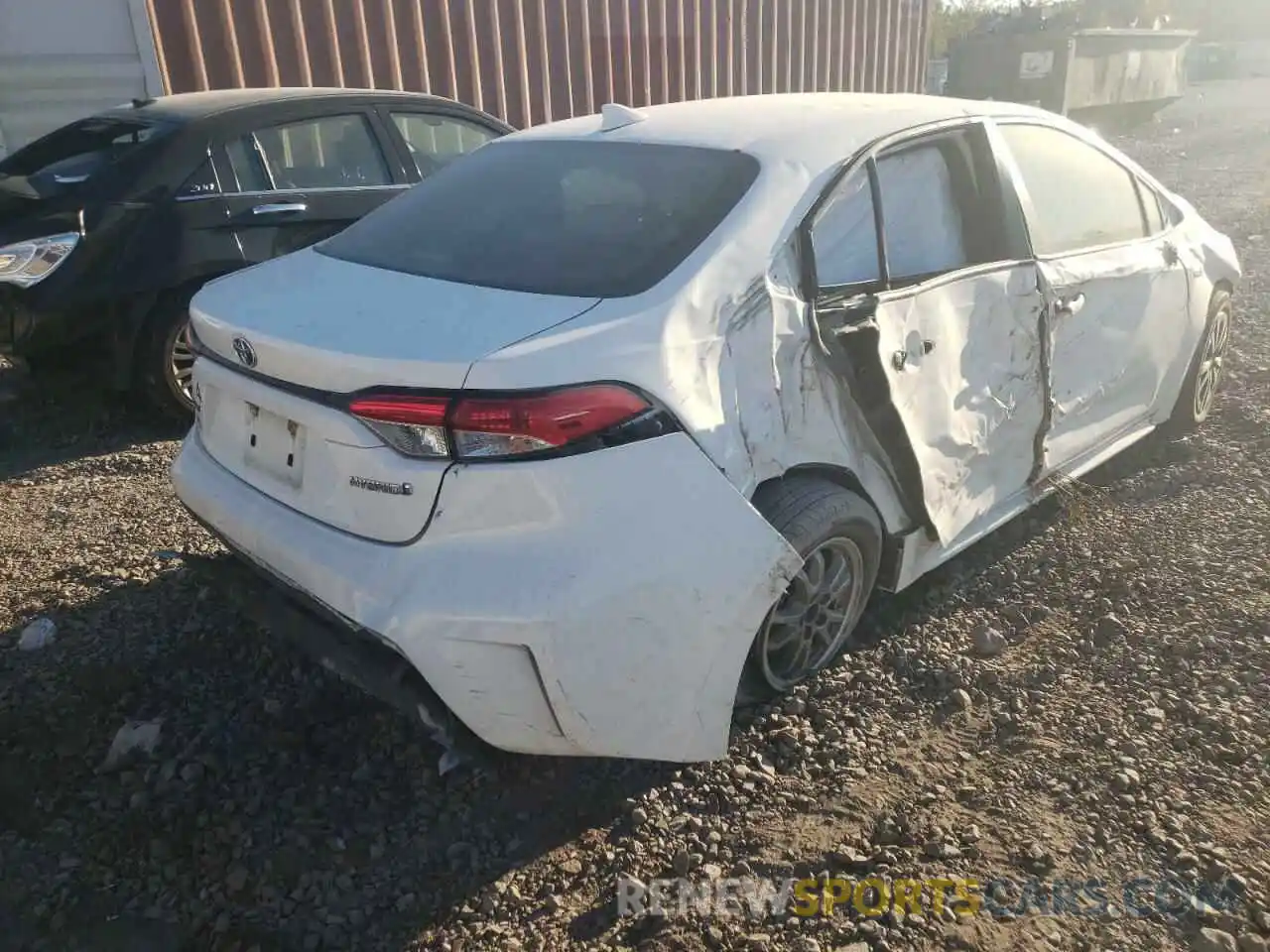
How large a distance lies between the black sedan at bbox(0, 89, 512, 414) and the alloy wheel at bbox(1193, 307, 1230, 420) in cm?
402

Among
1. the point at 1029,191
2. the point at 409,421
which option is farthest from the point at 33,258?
the point at 1029,191

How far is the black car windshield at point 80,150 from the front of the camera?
4441 millimetres

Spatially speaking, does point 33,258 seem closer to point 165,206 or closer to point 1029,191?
point 165,206

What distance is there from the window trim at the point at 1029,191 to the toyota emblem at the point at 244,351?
7.66 ft

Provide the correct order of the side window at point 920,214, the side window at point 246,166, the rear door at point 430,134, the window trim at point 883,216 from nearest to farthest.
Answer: the window trim at point 883,216, the side window at point 920,214, the side window at point 246,166, the rear door at point 430,134

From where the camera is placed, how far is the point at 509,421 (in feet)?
6.37

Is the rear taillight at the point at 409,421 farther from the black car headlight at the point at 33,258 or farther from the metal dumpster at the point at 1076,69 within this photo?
the metal dumpster at the point at 1076,69

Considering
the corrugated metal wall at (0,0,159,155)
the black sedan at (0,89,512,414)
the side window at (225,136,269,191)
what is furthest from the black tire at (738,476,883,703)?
the corrugated metal wall at (0,0,159,155)

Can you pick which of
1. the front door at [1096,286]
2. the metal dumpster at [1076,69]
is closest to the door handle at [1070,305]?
the front door at [1096,286]

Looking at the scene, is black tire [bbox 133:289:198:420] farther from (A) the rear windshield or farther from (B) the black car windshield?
(A) the rear windshield

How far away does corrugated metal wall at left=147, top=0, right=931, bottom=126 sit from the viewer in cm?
699

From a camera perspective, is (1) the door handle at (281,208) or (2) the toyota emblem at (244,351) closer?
(2) the toyota emblem at (244,351)

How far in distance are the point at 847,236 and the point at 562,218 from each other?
0.77 m

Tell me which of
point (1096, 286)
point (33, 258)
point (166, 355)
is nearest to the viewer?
point (1096, 286)
